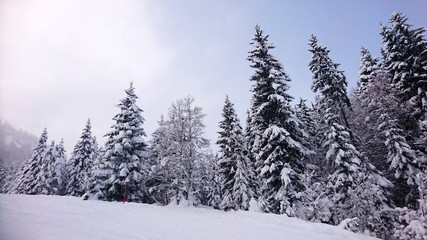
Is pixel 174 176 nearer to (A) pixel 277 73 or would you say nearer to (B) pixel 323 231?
(A) pixel 277 73

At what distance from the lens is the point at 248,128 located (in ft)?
103

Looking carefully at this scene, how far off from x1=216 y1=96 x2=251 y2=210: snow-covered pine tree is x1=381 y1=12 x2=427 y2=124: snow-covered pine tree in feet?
54.1

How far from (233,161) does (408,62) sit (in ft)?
65.4

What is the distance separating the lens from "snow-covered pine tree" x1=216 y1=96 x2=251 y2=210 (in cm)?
2569

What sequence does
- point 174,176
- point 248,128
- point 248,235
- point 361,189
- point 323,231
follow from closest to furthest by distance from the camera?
1. point 248,235
2. point 323,231
3. point 361,189
4. point 174,176
5. point 248,128

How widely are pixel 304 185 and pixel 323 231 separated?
8.15 m

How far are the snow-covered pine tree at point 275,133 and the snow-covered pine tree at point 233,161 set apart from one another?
15.4 ft

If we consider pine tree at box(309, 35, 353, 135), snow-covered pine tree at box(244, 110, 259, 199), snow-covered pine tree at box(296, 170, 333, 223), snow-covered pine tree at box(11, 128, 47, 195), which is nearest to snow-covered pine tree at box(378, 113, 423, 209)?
pine tree at box(309, 35, 353, 135)

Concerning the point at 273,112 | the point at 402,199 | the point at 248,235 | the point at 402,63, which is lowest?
the point at 248,235

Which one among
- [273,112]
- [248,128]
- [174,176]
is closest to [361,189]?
[273,112]

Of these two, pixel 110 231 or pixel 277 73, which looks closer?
pixel 110 231

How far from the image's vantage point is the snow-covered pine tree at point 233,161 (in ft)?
84.3

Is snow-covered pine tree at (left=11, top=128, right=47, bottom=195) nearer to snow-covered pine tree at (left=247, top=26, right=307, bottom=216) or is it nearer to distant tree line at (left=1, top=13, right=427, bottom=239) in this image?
distant tree line at (left=1, top=13, right=427, bottom=239)

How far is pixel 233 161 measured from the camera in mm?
27562
